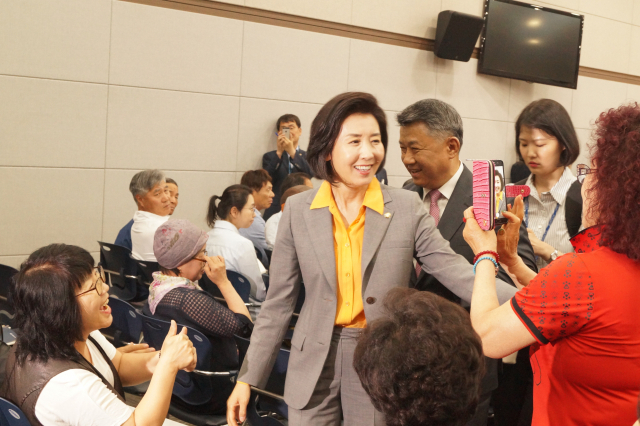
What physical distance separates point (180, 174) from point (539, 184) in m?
4.05

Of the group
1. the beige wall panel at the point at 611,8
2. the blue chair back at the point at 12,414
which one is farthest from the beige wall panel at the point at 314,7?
the blue chair back at the point at 12,414

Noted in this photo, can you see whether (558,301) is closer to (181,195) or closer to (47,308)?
(47,308)

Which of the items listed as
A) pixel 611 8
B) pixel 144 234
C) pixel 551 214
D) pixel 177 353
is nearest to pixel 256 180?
pixel 144 234

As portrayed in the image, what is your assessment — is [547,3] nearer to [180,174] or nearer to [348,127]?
[180,174]

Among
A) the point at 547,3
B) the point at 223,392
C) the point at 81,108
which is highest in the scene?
the point at 547,3

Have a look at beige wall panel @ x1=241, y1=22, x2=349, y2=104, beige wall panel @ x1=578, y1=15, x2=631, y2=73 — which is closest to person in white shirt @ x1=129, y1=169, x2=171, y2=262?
beige wall panel @ x1=241, y1=22, x2=349, y2=104

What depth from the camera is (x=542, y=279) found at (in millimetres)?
1299

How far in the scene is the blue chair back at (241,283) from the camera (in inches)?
138

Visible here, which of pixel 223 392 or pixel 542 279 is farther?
pixel 223 392

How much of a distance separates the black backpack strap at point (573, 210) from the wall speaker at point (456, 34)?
5.10 m

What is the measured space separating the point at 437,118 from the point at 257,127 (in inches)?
174

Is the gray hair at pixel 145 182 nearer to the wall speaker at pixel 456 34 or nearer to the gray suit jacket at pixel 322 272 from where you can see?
the gray suit jacket at pixel 322 272

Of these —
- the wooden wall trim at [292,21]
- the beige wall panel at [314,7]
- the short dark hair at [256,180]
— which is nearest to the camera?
the short dark hair at [256,180]

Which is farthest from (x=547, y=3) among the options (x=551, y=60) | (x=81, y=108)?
(x=81, y=108)
